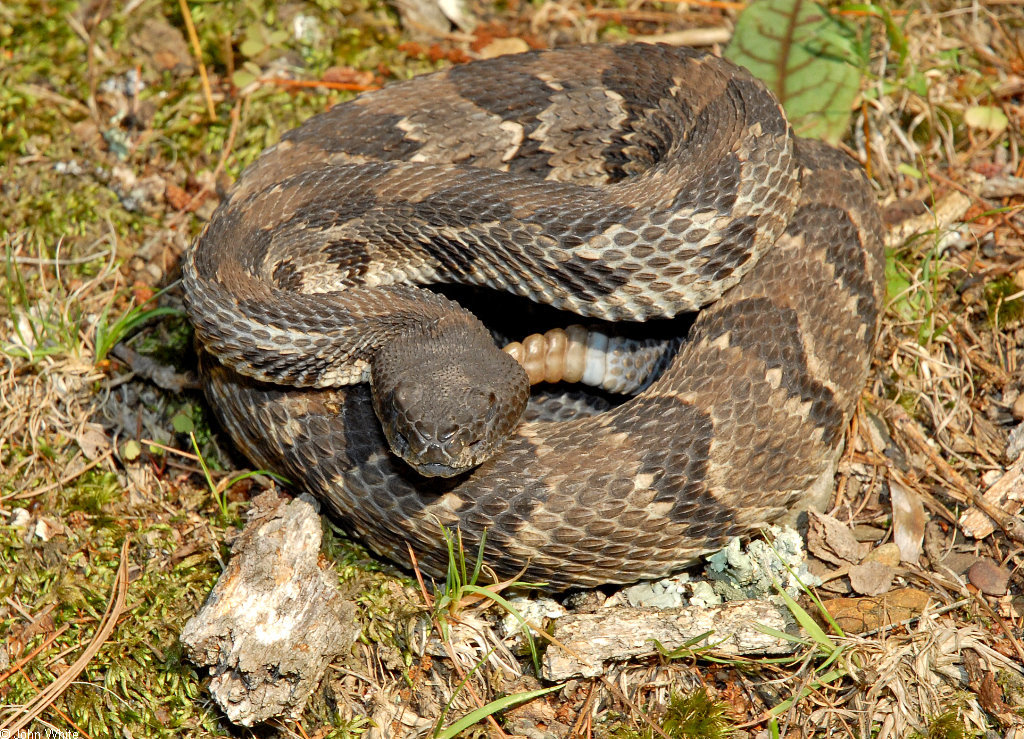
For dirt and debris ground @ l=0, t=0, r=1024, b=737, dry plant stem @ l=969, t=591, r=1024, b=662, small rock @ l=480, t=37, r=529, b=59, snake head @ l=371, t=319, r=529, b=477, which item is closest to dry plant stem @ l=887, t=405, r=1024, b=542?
dirt and debris ground @ l=0, t=0, r=1024, b=737

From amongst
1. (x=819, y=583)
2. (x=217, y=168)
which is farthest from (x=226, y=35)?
(x=819, y=583)

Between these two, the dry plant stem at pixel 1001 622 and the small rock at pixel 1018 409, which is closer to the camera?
the dry plant stem at pixel 1001 622

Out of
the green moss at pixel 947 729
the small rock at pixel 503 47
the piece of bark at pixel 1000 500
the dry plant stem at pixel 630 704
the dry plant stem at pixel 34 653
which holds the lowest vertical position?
the dry plant stem at pixel 34 653

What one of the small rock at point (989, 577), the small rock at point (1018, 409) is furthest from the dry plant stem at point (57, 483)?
the small rock at point (1018, 409)

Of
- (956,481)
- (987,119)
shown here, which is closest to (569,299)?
(956,481)

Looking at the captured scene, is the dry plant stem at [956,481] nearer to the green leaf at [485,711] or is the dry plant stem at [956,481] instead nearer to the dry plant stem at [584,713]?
the dry plant stem at [584,713]

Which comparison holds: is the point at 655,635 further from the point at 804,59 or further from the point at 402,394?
the point at 804,59

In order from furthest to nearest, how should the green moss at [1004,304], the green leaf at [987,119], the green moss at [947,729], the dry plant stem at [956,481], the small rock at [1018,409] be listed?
1. the green leaf at [987,119]
2. the green moss at [1004,304]
3. the small rock at [1018,409]
4. the dry plant stem at [956,481]
5. the green moss at [947,729]
